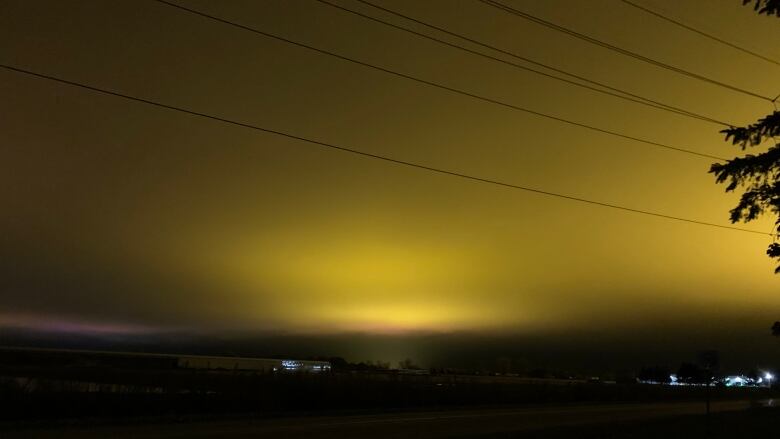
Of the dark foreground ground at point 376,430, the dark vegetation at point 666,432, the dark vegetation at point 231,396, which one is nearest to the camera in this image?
the dark foreground ground at point 376,430

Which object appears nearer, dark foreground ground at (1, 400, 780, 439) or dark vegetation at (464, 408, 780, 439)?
dark foreground ground at (1, 400, 780, 439)

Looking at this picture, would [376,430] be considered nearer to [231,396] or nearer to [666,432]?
[666,432]

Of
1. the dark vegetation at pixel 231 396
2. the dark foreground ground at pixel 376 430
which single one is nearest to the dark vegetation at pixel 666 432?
the dark foreground ground at pixel 376 430

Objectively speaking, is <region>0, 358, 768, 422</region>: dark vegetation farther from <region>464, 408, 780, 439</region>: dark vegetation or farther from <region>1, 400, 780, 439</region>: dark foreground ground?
<region>464, 408, 780, 439</region>: dark vegetation

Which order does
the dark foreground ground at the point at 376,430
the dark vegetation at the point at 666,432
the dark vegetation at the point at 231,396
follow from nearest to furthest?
the dark foreground ground at the point at 376,430
the dark vegetation at the point at 666,432
the dark vegetation at the point at 231,396

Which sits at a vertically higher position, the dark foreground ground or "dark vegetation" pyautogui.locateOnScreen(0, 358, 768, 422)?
"dark vegetation" pyautogui.locateOnScreen(0, 358, 768, 422)

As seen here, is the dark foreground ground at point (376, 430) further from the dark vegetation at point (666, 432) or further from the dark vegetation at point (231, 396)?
the dark vegetation at point (231, 396)

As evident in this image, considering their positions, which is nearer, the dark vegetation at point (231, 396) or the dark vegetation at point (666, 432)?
the dark vegetation at point (666, 432)

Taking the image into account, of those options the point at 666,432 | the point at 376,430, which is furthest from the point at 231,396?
the point at 666,432

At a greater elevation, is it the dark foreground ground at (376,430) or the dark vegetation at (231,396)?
the dark vegetation at (231,396)

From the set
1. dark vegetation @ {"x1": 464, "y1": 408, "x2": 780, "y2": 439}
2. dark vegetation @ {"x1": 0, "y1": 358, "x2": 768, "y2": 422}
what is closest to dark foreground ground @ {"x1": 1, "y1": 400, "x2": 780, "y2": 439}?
dark vegetation @ {"x1": 464, "y1": 408, "x2": 780, "y2": 439}

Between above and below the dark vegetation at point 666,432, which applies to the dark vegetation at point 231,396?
above

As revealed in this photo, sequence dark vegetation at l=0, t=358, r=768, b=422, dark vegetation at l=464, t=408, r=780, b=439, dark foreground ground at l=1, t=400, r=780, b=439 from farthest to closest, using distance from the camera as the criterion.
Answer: dark vegetation at l=0, t=358, r=768, b=422, dark vegetation at l=464, t=408, r=780, b=439, dark foreground ground at l=1, t=400, r=780, b=439

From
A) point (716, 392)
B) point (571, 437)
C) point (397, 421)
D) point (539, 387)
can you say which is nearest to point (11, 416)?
point (397, 421)
